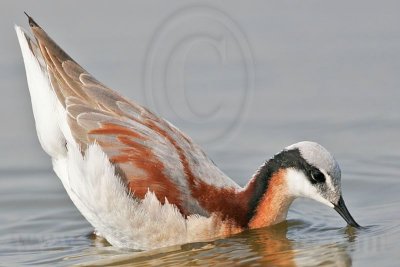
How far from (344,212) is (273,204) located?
693 mm

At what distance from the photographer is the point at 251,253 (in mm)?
9852

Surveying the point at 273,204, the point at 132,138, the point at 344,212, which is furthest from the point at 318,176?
the point at 132,138

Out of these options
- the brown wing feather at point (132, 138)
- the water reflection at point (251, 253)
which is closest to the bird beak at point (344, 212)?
the water reflection at point (251, 253)

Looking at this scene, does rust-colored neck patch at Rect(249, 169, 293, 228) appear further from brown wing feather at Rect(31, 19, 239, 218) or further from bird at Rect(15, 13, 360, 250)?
brown wing feather at Rect(31, 19, 239, 218)

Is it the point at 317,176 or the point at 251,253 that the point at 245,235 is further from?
the point at 317,176

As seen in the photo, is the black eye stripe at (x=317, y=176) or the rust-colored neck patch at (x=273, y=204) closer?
the black eye stripe at (x=317, y=176)

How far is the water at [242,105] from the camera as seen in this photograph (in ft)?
33.0

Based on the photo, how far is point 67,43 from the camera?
1356 cm

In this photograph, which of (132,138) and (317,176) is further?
(132,138)

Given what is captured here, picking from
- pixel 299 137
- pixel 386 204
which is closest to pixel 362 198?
pixel 386 204

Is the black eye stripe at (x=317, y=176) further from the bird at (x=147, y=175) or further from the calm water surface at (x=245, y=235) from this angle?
the calm water surface at (x=245, y=235)

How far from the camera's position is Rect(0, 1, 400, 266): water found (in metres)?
10.1

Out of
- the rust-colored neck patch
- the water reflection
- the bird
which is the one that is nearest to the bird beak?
the bird

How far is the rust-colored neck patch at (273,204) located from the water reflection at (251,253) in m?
0.12
